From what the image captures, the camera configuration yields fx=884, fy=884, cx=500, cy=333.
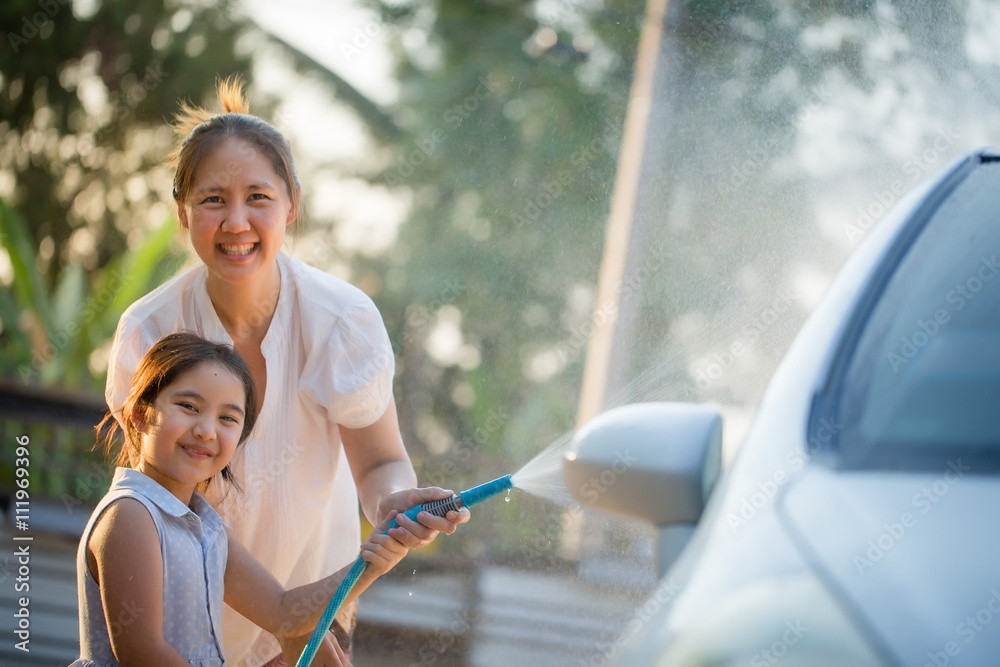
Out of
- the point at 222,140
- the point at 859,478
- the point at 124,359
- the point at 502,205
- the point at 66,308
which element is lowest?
the point at 859,478

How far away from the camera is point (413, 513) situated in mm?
1686

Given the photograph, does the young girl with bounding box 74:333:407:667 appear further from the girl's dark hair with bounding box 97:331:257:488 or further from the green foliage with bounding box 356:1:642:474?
the green foliage with bounding box 356:1:642:474

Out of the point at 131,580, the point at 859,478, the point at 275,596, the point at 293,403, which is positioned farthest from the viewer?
the point at 293,403

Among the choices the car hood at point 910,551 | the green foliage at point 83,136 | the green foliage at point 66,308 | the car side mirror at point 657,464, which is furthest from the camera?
the green foliage at point 83,136

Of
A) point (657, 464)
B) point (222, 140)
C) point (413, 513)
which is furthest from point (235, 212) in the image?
point (657, 464)

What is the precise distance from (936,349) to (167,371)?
52.5 inches

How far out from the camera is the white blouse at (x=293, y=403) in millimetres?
2059

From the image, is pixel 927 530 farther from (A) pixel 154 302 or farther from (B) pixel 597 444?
(A) pixel 154 302

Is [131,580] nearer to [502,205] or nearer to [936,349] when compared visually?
[936,349]

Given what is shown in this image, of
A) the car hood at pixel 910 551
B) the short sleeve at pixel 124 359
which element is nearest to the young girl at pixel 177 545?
the short sleeve at pixel 124 359

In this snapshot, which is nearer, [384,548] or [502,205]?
[384,548]

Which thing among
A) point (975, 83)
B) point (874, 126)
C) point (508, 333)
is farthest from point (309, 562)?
point (508, 333)

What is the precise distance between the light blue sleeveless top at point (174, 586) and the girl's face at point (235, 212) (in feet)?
1.80

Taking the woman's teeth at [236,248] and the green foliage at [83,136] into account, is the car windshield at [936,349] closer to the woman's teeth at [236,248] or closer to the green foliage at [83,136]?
the woman's teeth at [236,248]
